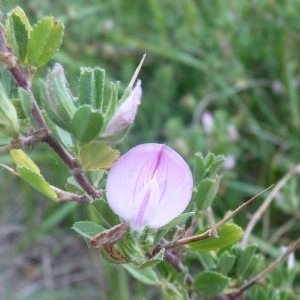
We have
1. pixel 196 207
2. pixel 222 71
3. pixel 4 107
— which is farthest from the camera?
pixel 222 71

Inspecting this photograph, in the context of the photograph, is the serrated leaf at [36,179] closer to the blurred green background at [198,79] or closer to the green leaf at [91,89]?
the green leaf at [91,89]

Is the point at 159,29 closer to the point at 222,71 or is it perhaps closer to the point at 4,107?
the point at 222,71

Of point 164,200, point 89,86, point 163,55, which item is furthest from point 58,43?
point 163,55

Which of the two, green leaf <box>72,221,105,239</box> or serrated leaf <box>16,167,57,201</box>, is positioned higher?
serrated leaf <box>16,167,57,201</box>

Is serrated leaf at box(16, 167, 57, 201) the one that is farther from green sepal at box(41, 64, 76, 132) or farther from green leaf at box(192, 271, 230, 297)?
green leaf at box(192, 271, 230, 297)

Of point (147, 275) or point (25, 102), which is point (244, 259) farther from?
point (25, 102)

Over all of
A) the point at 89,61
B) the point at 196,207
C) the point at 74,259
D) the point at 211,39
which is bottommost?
the point at 74,259

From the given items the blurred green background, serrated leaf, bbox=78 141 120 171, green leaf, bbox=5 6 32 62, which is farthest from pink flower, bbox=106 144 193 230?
the blurred green background
